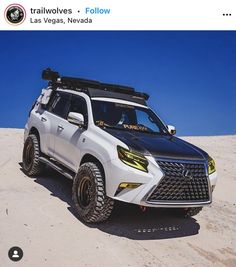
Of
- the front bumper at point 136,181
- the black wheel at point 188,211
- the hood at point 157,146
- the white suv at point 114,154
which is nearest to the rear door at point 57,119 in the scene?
the white suv at point 114,154

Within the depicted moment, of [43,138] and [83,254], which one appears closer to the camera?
[83,254]

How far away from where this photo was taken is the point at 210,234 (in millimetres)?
5367

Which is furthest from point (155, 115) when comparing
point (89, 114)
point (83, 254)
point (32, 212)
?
point (83, 254)

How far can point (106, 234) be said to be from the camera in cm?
479

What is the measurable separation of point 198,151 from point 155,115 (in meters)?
1.67

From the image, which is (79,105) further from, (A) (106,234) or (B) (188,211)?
(B) (188,211)

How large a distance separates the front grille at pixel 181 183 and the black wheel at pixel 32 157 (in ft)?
10.7

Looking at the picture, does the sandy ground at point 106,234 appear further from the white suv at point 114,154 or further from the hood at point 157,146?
the hood at point 157,146

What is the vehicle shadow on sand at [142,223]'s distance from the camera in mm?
4995

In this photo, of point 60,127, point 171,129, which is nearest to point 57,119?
point 60,127

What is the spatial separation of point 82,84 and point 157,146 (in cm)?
243

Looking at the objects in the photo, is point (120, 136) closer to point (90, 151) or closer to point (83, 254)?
point (90, 151)
